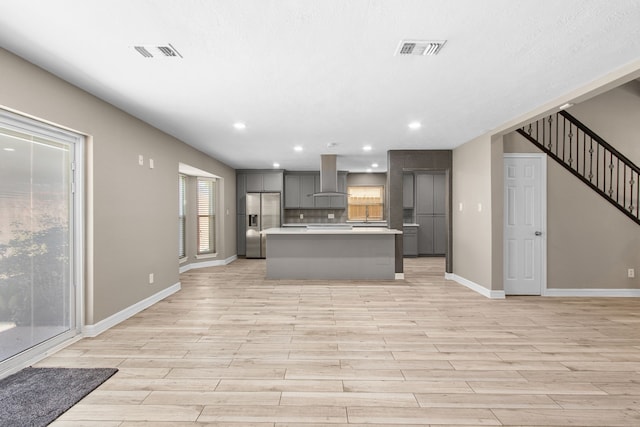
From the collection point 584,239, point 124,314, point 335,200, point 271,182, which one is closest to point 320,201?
point 335,200

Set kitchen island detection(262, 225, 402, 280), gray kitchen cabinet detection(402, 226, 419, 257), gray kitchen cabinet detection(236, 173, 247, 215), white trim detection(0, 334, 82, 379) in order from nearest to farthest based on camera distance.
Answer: white trim detection(0, 334, 82, 379) → kitchen island detection(262, 225, 402, 280) → gray kitchen cabinet detection(236, 173, 247, 215) → gray kitchen cabinet detection(402, 226, 419, 257)

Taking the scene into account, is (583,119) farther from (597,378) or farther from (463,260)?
(597,378)

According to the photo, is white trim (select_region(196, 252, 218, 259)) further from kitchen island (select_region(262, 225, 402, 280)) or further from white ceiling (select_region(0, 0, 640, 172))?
white ceiling (select_region(0, 0, 640, 172))

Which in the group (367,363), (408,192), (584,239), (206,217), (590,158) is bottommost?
(367,363)

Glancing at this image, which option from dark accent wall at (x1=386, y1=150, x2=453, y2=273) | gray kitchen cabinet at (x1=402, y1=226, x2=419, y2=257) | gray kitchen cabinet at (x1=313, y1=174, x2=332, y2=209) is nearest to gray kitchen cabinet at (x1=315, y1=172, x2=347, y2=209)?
gray kitchen cabinet at (x1=313, y1=174, x2=332, y2=209)

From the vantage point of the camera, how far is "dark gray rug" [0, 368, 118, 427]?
202cm

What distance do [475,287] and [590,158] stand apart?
2689 mm

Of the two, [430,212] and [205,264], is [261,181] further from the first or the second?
→ [430,212]

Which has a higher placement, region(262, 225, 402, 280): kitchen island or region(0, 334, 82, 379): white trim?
region(262, 225, 402, 280): kitchen island

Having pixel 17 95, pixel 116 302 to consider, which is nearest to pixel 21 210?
pixel 17 95

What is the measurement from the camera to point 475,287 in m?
5.39

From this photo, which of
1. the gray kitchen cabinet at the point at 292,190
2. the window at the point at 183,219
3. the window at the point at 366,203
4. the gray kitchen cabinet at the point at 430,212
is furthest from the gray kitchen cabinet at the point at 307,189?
the window at the point at 183,219

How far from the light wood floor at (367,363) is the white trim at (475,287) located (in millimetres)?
184

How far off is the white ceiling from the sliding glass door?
66 centimetres
